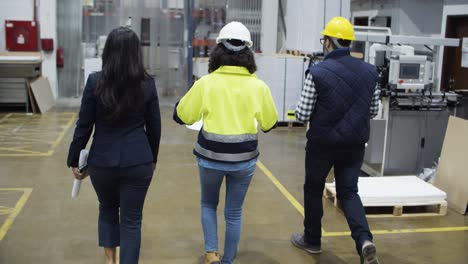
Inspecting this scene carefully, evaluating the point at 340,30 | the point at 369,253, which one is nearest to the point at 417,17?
the point at 340,30

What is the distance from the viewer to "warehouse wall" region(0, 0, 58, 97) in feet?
33.4

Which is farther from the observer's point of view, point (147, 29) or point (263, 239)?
point (147, 29)

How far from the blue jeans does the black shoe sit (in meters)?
0.86

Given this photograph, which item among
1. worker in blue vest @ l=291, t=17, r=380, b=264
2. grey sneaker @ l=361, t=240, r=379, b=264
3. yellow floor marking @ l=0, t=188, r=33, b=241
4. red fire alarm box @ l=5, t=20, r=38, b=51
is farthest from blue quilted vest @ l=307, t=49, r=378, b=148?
red fire alarm box @ l=5, t=20, r=38, b=51

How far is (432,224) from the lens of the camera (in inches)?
188

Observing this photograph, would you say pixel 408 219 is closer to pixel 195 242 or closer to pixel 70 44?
pixel 195 242

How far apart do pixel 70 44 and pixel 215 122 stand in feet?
28.7

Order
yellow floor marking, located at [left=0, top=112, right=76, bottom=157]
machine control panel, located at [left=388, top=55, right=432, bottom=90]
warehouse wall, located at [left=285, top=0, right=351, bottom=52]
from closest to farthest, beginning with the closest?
machine control panel, located at [left=388, top=55, right=432, bottom=90] < yellow floor marking, located at [left=0, top=112, right=76, bottom=157] < warehouse wall, located at [left=285, top=0, right=351, bottom=52]

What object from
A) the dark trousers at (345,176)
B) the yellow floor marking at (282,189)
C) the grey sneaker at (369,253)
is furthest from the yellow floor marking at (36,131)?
the grey sneaker at (369,253)

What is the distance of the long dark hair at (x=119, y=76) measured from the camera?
2770 millimetres

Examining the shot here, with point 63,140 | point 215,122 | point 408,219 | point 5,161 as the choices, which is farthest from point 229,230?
point 63,140

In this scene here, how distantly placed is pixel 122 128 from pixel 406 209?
338cm

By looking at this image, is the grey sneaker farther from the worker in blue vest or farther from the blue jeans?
A: the blue jeans

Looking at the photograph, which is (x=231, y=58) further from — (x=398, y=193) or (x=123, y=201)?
(x=398, y=193)
